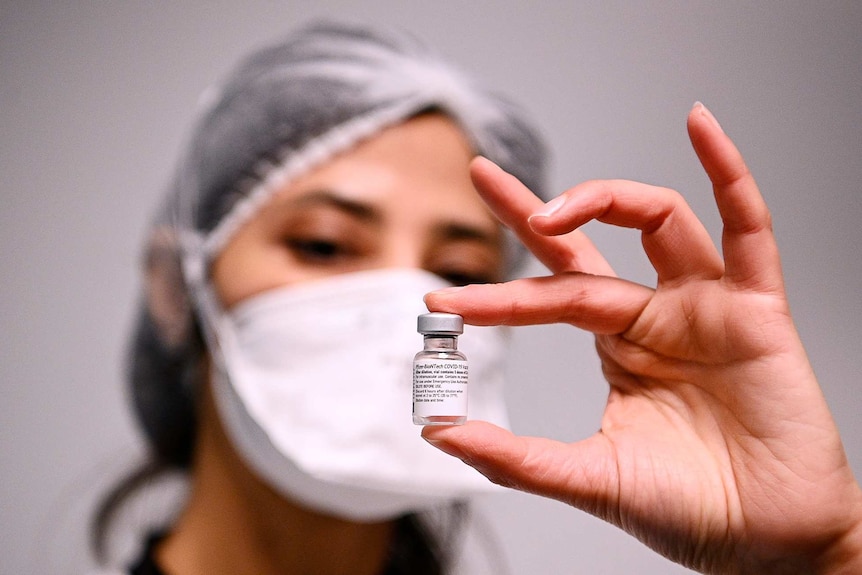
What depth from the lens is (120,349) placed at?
1674 mm

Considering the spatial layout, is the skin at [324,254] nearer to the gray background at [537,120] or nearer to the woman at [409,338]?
the woman at [409,338]

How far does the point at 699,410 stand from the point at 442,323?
1.23ft

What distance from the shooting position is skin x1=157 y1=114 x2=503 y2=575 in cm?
132

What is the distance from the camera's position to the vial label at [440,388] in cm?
80

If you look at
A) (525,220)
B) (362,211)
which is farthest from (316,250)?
(525,220)

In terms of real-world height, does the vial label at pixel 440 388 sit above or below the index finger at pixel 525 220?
below

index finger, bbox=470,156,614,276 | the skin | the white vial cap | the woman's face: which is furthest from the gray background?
the white vial cap

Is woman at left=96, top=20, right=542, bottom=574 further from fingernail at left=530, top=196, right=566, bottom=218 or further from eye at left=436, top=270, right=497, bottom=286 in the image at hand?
fingernail at left=530, top=196, right=566, bottom=218

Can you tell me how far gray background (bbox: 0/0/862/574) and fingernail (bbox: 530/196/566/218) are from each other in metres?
0.94

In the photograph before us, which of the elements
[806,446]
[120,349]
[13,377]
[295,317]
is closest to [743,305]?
[806,446]

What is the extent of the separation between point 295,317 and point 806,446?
0.86 meters

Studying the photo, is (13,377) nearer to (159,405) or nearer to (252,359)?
(159,405)

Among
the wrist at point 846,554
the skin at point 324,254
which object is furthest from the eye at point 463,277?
the wrist at point 846,554

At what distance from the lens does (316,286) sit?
51.1 inches
